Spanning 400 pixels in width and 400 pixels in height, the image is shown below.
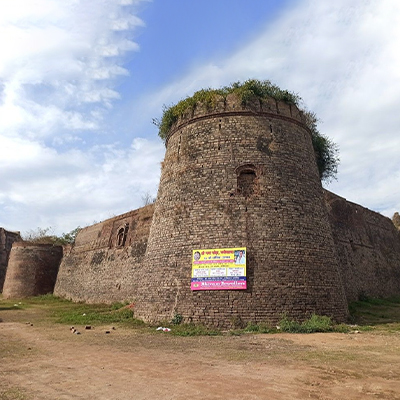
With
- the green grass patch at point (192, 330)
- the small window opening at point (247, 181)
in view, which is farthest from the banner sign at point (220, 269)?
the small window opening at point (247, 181)

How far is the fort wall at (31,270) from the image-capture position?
26031 mm

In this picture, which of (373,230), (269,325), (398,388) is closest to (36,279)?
(269,325)

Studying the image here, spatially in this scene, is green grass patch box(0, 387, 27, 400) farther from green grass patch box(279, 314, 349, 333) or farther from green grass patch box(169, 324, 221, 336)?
green grass patch box(279, 314, 349, 333)

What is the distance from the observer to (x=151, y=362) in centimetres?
639

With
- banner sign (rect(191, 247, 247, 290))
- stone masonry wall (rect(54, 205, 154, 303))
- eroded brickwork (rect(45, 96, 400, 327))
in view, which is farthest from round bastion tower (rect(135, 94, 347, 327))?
stone masonry wall (rect(54, 205, 154, 303))

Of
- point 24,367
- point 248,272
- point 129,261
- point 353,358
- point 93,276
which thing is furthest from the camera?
point 93,276

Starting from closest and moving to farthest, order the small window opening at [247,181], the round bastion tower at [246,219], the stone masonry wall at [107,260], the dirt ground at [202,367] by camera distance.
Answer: the dirt ground at [202,367] → the round bastion tower at [246,219] → the small window opening at [247,181] → the stone masonry wall at [107,260]

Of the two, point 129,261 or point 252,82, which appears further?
point 129,261

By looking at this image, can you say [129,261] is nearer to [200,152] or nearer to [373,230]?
[200,152]

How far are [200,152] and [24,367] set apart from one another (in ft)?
26.9

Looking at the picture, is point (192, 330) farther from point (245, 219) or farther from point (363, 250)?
point (363, 250)

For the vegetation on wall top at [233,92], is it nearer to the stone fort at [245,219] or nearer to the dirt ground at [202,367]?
the stone fort at [245,219]

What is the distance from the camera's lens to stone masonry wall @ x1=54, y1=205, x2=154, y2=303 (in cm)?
1914

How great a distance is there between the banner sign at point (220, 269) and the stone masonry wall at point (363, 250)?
9253 millimetres
